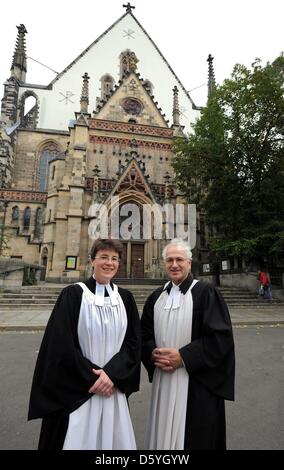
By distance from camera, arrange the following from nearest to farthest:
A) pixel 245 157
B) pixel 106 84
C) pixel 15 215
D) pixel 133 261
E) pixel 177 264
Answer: pixel 177 264, pixel 245 157, pixel 133 261, pixel 15 215, pixel 106 84

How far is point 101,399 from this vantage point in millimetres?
1876

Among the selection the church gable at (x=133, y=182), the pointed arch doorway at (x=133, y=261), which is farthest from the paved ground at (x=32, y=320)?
the church gable at (x=133, y=182)

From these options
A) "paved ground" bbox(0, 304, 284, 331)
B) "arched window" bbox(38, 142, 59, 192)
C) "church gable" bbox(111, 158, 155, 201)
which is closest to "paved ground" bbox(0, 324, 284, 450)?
"paved ground" bbox(0, 304, 284, 331)

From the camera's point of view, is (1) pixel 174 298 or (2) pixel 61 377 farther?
(1) pixel 174 298

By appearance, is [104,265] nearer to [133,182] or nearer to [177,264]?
[177,264]

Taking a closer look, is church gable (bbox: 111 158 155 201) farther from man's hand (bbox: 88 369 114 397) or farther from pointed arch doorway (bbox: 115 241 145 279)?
man's hand (bbox: 88 369 114 397)

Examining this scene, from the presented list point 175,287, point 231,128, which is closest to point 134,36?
point 231,128

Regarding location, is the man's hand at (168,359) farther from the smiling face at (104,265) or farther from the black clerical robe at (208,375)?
the smiling face at (104,265)

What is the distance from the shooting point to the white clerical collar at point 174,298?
2168mm

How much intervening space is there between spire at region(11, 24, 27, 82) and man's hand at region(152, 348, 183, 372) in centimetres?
3163

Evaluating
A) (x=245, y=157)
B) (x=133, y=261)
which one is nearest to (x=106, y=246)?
(x=245, y=157)

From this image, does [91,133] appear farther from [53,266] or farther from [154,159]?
Answer: [53,266]

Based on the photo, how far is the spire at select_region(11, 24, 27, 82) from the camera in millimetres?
26703

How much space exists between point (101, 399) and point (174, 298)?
0.88 meters
